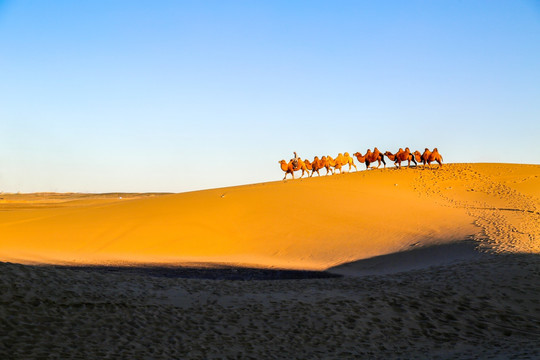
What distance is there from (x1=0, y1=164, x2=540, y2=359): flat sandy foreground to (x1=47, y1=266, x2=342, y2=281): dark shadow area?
3.7 inches

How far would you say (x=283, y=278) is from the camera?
648 inches

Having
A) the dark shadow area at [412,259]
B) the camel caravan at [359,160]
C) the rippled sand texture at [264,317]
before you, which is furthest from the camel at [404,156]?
the rippled sand texture at [264,317]

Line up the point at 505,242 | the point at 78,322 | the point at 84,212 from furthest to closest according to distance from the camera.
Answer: the point at 84,212 < the point at 505,242 < the point at 78,322

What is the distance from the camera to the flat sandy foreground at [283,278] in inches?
343

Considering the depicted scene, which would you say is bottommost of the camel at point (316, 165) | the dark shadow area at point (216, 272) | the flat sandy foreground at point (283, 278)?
the dark shadow area at point (216, 272)

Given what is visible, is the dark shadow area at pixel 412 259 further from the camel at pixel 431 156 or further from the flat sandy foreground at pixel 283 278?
the camel at pixel 431 156

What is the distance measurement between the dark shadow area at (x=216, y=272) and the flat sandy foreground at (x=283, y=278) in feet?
0.31

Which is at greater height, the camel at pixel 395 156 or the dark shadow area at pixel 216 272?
the camel at pixel 395 156

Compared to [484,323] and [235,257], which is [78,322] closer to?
[484,323]

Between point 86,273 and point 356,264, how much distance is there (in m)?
9.82

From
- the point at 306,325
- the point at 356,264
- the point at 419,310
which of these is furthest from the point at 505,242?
the point at 306,325

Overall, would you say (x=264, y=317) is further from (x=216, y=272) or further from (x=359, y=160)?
(x=359, y=160)

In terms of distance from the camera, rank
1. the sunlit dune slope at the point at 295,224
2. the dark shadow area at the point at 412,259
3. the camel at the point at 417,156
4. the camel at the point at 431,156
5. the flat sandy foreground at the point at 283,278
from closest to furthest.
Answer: the flat sandy foreground at the point at 283,278
the dark shadow area at the point at 412,259
the sunlit dune slope at the point at 295,224
the camel at the point at 431,156
the camel at the point at 417,156

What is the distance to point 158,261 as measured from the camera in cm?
1997
